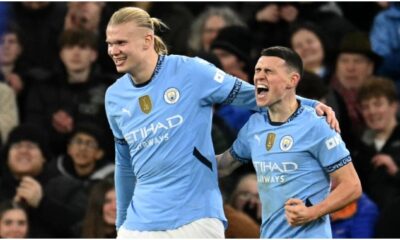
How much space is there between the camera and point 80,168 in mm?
10523

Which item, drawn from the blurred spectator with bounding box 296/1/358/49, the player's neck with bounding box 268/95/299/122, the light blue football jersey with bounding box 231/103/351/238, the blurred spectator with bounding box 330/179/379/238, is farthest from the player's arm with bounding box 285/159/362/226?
the blurred spectator with bounding box 296/1/358/49

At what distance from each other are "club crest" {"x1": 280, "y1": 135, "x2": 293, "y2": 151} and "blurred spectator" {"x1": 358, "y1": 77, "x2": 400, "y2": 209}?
8.90ft

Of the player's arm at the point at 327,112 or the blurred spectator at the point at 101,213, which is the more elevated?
the player's arm at the point at 327,112

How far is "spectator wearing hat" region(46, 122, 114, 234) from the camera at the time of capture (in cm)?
1023

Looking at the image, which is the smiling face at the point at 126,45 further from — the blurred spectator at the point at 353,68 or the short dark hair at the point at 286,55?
the blurred spectator at the point at 353,68

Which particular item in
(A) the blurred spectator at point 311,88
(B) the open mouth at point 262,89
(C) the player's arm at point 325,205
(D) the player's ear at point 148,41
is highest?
(D) the player's ear at point 148,41

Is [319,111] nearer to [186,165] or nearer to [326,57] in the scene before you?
[186,165]

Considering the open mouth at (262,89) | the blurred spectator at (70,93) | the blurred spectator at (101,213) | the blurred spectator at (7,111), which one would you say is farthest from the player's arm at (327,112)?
the blurred spectator at (7,111)

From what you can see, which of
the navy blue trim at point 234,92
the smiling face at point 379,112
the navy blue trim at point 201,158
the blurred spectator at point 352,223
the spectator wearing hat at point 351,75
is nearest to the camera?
the navy blue trim at point 201,158

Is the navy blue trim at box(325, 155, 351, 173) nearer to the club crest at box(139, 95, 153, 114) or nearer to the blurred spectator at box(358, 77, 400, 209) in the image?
the club crest at box(139, 95, 153, 114)

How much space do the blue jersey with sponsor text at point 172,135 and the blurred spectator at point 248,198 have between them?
2.48m

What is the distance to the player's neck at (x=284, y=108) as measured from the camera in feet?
22.9

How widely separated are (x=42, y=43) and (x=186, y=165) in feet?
17.1

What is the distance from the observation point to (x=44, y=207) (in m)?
10.1
